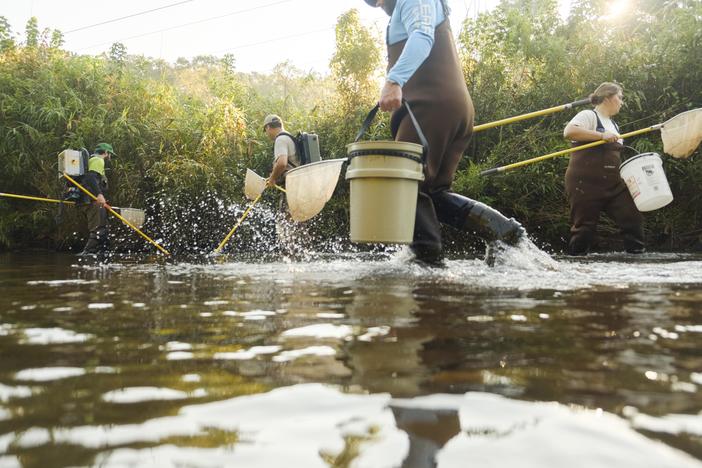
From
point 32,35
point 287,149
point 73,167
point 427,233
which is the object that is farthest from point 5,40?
point 427,233

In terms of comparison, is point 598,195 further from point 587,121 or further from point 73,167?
point 73,167

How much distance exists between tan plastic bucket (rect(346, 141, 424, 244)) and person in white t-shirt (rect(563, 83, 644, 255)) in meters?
2.70

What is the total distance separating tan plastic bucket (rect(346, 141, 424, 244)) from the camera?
10.2 feet

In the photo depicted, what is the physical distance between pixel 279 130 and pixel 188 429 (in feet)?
21.2

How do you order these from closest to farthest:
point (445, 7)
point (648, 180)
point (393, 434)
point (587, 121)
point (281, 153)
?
point (393, 434) → point (445, 7) → point (648, 180) → point (587, 121) → point (281, 153)

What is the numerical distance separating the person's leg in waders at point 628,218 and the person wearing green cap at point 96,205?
705cm

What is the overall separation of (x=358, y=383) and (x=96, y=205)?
8.55 meters

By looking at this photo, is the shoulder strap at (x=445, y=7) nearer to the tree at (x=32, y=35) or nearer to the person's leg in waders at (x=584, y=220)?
the person's leg in waders at (x=584, y=220)

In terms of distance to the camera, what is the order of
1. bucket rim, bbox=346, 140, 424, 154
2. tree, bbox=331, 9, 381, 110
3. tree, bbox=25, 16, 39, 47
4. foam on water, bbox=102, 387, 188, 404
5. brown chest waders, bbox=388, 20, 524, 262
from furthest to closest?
tree, bbox=25, 16, 39, 47
tree, bbox=331, 9, 381, 110
brown chest waders, bbox=388, 20, 524, 262
bucket rim, bbox=346, 140, 424, 154
foam on water, bbox=102, 387, 188, 404

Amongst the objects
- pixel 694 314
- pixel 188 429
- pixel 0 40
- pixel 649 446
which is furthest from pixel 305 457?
pixel 0 40

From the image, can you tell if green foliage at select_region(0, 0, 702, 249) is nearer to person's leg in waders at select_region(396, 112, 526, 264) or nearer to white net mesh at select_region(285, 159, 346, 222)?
white net mesh at select_region(285, 159, 346, 222)

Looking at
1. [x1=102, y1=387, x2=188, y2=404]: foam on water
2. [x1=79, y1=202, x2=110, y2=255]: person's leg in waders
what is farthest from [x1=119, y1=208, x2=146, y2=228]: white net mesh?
[x1=102, y1=387, x2=188, y2=404]: foam on water

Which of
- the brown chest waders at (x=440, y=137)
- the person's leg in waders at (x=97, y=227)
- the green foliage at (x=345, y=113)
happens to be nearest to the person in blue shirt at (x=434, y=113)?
the brown chest waders at (x=440, y=137)

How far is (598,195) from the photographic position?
210 inches
